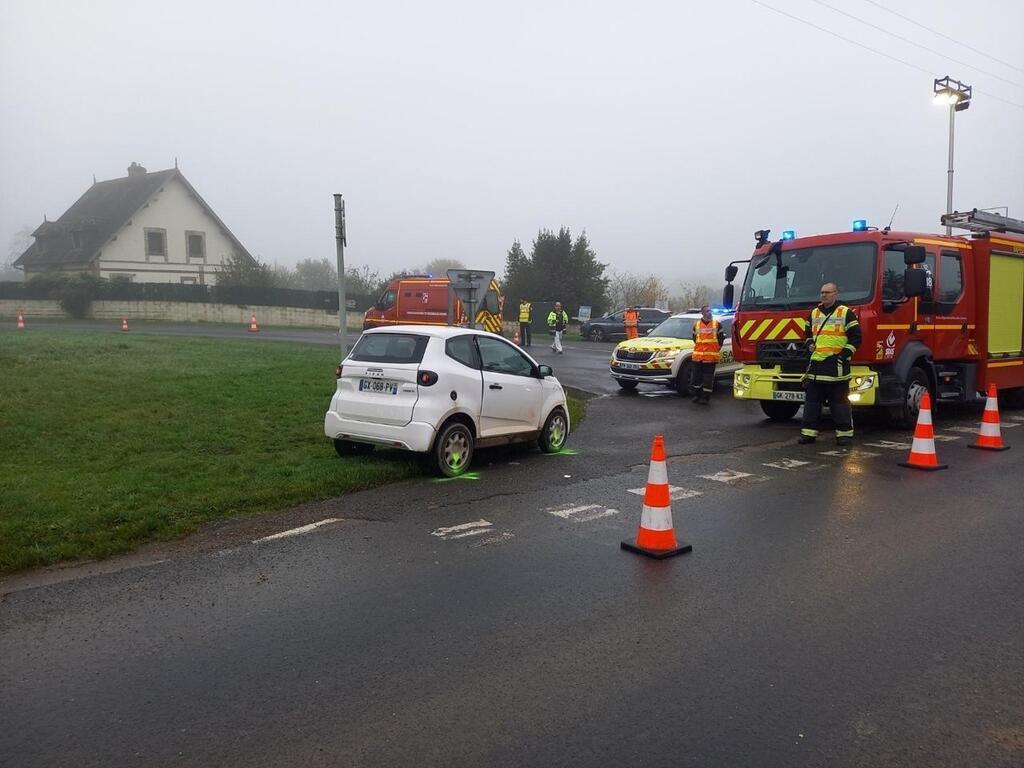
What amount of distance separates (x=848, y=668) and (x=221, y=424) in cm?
864

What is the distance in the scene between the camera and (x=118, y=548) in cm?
604

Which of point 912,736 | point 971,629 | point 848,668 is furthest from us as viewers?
point 971,629

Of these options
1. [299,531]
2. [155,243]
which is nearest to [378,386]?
[299,531]

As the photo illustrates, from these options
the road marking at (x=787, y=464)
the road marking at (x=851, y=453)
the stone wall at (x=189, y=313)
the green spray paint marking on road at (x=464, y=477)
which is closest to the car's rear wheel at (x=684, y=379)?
the road marking at (x=851, y=453)

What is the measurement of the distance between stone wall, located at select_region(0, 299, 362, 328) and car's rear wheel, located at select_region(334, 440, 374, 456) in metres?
36.4

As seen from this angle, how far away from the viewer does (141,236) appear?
4922 cm

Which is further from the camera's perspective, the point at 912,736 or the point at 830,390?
the point at 830,390

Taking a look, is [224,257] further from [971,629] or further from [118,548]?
[971,629]

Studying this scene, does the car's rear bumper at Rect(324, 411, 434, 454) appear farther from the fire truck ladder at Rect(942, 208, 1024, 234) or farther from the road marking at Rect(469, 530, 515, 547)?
the fire truck ladder at Rect(942, 208, 1024, 234)

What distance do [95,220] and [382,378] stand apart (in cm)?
4890

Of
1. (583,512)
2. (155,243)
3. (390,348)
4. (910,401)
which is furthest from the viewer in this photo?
(155,243)

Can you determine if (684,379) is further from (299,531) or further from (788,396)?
(299,531)

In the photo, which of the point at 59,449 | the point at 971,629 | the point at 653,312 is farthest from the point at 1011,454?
the point at 653,312

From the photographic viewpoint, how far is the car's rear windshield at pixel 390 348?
840cm
